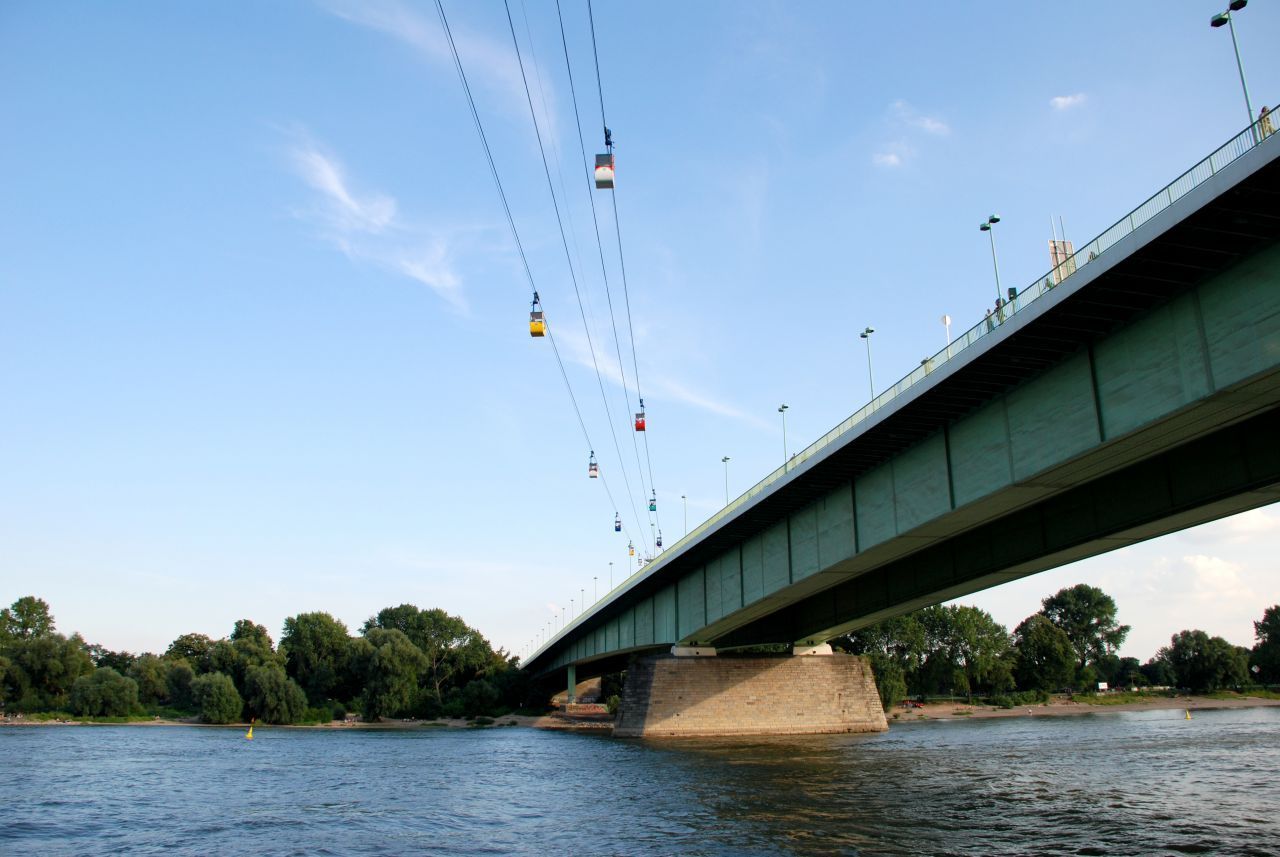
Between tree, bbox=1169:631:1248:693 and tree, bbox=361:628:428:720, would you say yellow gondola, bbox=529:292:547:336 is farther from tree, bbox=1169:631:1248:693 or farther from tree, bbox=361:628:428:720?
tree, bbox=1169:631:1248:693

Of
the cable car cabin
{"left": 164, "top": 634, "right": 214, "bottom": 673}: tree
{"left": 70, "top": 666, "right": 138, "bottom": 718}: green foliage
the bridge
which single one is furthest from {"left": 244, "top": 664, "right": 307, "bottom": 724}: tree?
the cable car cabin

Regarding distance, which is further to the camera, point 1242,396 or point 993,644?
point 993,644

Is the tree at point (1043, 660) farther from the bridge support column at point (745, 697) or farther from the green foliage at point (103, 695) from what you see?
the green foliage at point (103, 695)

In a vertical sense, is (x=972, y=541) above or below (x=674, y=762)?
above

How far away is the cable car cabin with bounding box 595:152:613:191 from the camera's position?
19281 millimetres

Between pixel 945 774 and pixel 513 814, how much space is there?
17233 mm

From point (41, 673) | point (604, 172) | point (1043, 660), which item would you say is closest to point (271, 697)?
point (41, 673)

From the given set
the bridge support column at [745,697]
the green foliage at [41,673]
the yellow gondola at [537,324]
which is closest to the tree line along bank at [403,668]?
the green foliage at [41,673]

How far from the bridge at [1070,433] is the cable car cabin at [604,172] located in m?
11.8

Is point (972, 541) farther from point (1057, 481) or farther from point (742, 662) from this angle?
point (742, 662)

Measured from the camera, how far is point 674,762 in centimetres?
4116

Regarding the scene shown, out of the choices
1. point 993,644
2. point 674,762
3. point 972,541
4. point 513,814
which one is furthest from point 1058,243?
point 993,644

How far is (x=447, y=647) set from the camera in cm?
12169

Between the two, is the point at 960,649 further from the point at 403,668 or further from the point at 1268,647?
the point at 403,668
